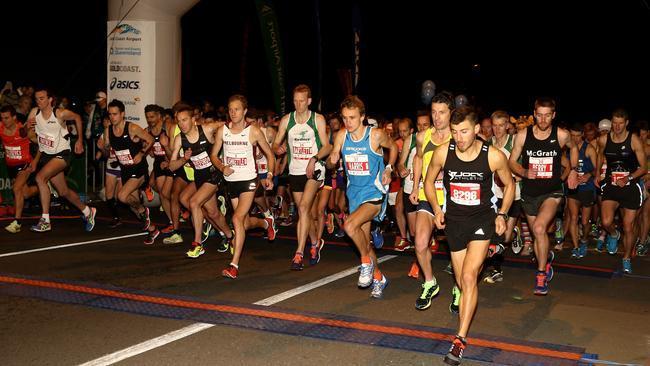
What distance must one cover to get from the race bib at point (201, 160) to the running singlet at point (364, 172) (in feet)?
8.18

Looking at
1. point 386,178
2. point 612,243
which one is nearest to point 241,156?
point 386,178

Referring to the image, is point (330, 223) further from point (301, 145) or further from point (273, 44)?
point (273, 44)

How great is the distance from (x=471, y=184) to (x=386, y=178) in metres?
1.88

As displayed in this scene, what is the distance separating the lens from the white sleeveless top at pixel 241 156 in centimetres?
881

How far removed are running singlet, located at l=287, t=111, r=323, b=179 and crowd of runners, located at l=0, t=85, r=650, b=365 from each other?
0.06 feet

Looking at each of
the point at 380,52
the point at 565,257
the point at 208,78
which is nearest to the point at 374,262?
the point at 565,257

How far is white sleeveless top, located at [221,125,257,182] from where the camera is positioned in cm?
881

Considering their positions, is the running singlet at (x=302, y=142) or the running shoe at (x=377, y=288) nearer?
the running shoe at (x=377, y=288)

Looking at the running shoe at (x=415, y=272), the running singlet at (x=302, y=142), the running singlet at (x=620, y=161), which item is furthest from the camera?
the running singlet at (x=620, y=161)

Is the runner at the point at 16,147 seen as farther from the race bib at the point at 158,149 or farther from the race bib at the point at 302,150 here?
the race bib at the point at 302,150

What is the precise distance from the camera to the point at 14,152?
→ 12.1 metres

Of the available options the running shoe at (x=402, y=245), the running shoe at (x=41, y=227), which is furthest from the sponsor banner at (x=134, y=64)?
the running shoe at (x=402, y=245)

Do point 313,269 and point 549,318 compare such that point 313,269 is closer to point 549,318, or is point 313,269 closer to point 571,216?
point 549,318

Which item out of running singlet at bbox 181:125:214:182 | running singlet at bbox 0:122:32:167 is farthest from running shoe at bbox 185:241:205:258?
running singlet at bbox 0:122:32:167
